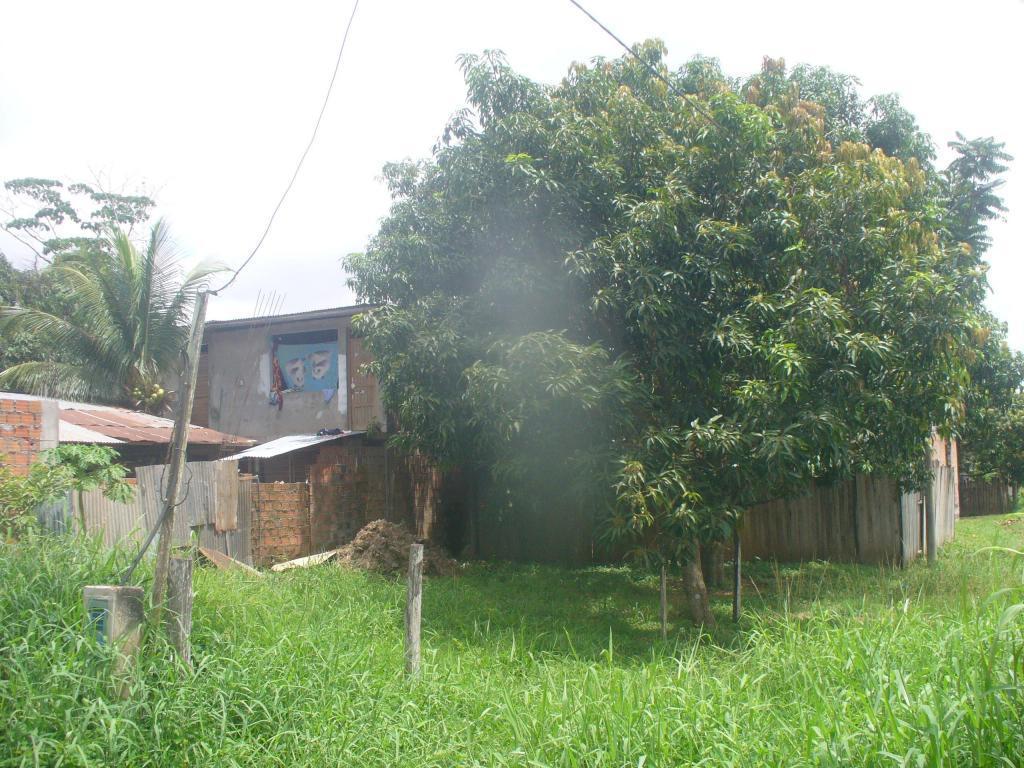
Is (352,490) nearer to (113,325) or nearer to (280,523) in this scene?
(280,523)

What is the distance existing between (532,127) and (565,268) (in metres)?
1.66

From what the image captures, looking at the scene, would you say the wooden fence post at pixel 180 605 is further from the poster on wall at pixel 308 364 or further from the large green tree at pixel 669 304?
the poster on wall at pixel 308 364

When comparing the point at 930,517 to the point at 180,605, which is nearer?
the point at 180,605

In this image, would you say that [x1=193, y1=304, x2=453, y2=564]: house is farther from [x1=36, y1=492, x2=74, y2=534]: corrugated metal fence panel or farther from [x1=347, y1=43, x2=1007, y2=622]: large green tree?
[x1=36, y1=492, x2=74, y2=534]: corrugated metal fence panel

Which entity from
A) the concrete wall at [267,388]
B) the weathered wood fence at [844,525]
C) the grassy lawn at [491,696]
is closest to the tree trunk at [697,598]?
the grassy lawn at [491,696]

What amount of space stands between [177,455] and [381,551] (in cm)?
598

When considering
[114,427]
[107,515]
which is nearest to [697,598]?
[107,515]

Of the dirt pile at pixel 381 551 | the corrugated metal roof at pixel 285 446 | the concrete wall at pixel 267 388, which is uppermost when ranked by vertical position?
the concrete wall at pixel 267 388

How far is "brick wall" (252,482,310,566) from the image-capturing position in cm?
1097

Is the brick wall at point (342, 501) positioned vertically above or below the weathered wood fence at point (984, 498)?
above

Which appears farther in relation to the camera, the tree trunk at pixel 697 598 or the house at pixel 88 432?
the tree trunk at pixel 697 598

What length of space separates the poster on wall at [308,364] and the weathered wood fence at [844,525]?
339 inches

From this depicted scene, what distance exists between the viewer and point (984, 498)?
27078 millimetres

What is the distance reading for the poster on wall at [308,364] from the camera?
16781 millimetres
